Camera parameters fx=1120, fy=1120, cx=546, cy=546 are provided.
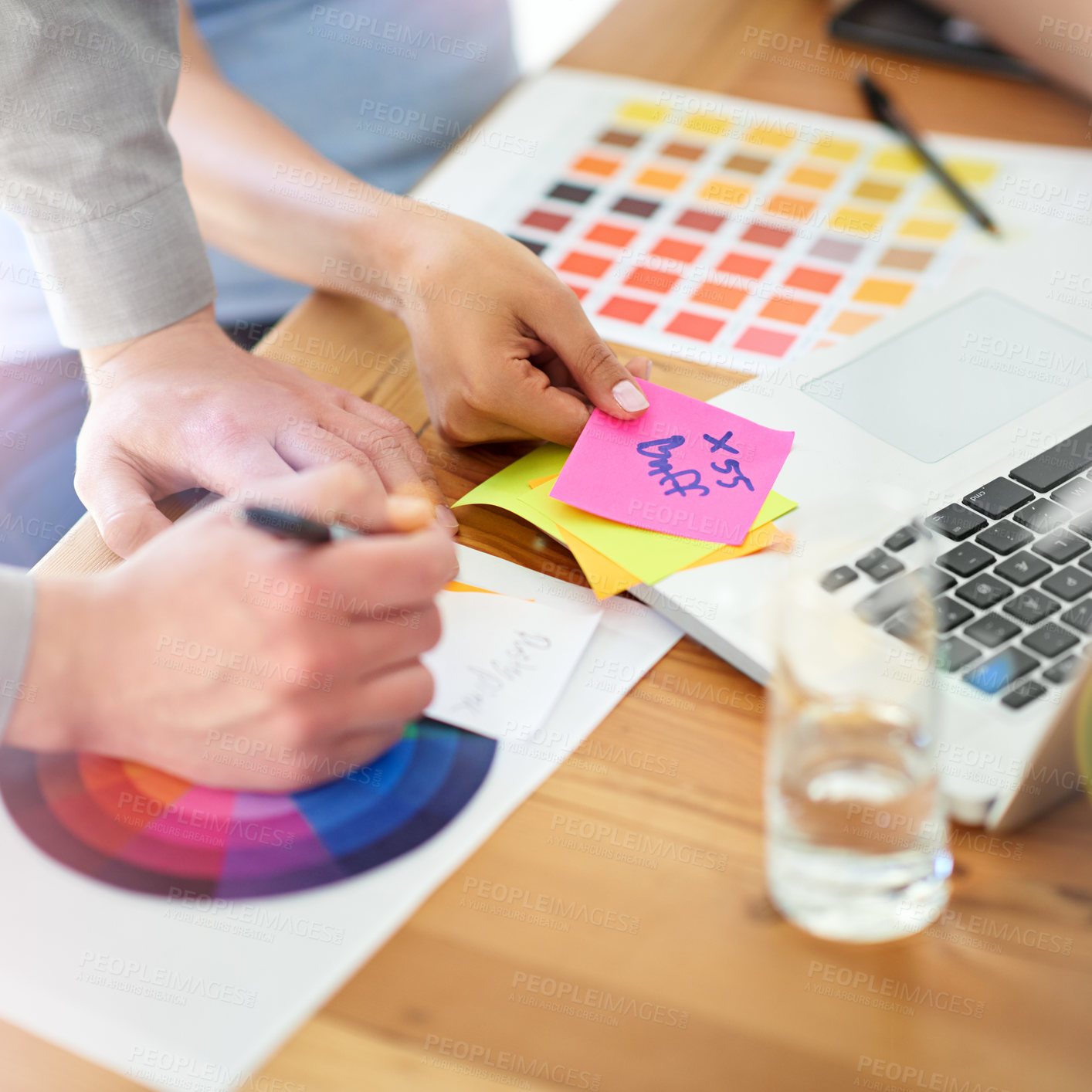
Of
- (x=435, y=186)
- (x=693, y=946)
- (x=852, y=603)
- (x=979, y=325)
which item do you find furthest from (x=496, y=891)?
(x=435, y=186)

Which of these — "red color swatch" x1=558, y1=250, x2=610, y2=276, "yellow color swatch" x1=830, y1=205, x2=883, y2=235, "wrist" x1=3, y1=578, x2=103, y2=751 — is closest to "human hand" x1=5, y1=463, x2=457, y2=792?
"wrist" x1=3, y1=578, x2=103, y2=751

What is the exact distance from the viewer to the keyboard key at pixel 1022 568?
1.75 feet

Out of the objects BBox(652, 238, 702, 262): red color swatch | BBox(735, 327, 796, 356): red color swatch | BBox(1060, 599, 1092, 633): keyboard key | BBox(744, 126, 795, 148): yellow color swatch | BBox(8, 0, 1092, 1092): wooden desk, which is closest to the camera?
BBox(8, 0, 1092, 1092): wooden desk

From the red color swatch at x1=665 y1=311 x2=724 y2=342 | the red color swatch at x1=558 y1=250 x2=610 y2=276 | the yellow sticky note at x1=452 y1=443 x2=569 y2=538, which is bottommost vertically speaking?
the yellow sticky note at x1=452 y1=443 x2=569 y2=538

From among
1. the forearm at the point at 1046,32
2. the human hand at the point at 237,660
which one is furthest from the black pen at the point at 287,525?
the forearm at the point at 1046,32

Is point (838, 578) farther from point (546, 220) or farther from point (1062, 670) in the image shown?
point (546, 220)

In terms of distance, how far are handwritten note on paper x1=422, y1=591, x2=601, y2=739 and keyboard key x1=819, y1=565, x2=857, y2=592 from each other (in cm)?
12

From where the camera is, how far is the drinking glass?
429 mm

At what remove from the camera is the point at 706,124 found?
1032mm

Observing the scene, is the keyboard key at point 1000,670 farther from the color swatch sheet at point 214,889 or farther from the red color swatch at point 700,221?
the red color swatch at point 700,221

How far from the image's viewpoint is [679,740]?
1.74 ft

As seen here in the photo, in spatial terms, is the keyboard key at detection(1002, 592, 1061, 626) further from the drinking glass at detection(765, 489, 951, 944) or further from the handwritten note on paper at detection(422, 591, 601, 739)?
the handwritten note on paper at detection(422, 591, 601, 739)

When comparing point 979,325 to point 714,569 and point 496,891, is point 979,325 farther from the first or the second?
point 496,891

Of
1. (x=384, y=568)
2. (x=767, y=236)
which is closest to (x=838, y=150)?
(x=767, y=236)
